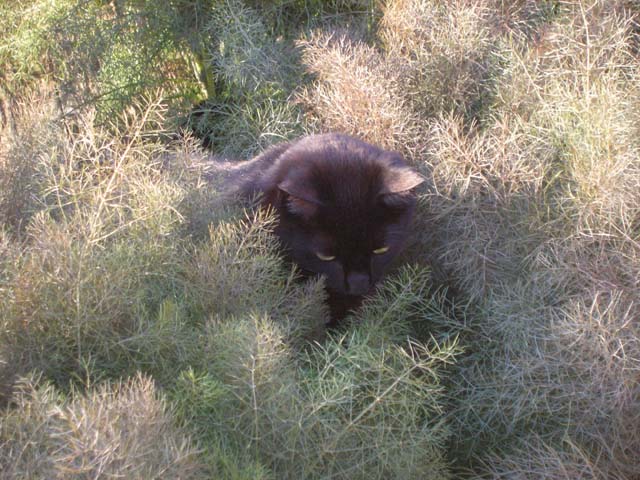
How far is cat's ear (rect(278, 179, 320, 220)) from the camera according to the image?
6.27 feet

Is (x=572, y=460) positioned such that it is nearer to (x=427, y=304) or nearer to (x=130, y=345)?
(x=427, y=304)

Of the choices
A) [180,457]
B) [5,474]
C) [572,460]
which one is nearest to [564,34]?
[572,460]

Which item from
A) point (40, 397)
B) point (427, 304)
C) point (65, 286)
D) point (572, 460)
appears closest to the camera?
point (40, 397)

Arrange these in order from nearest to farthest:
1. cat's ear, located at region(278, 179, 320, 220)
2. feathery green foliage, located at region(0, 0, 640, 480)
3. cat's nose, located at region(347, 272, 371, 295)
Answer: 1. feathery green foliage, located at region(0, 0, 640, 480)
2. cat's ear, located at region(278, 179, 320, 220)
3. cat's nose, located at region(347, 272, 371, 295)

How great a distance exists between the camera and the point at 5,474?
1.03 metres

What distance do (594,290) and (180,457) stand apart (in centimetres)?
103

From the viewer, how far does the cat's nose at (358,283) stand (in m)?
2.01

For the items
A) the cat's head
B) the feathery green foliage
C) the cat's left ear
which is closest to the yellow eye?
the cat's head

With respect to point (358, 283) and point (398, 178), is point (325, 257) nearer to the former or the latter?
point (358, 283)

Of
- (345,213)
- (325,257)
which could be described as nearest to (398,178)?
(345,213)

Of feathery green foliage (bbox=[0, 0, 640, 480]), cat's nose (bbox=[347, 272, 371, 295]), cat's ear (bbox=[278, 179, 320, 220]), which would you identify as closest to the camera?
feathery green foliage (bbox=[0, 0, 640, 480])

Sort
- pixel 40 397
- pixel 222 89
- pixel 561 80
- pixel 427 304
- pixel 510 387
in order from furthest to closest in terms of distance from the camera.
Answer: pixel 222 89 < pixel 561 80 < pixel 427 304 < pixel 510 387 < pixel 40 397

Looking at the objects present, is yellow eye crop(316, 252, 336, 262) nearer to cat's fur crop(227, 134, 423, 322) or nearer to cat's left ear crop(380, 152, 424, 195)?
cat's fur crop(227, 134, 423, 322)

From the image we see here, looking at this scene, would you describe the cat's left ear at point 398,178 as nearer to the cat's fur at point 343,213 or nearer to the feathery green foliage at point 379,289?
the cat's fur at point 343,213
